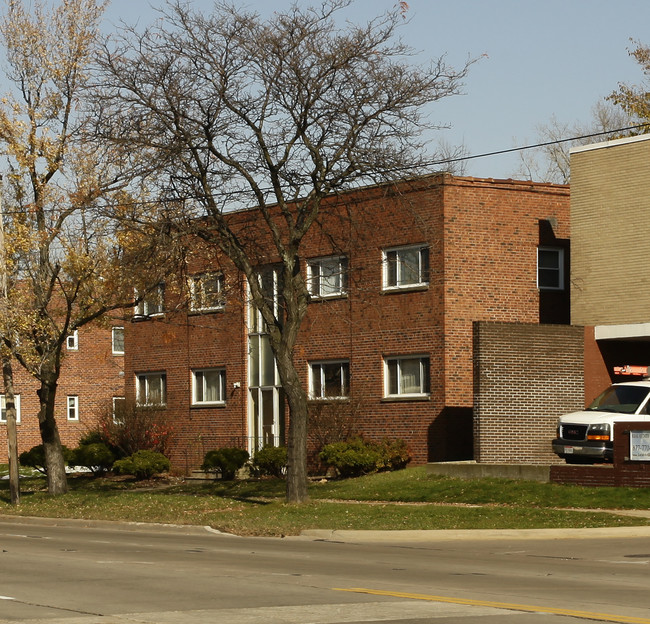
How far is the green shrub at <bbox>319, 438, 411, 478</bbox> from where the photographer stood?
33.1 metres

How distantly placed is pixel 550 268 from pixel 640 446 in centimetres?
1013

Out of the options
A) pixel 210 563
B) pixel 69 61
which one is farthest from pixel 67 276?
pixel 210 563

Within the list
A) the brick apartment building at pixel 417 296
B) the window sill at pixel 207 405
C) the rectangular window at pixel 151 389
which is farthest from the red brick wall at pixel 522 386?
the rectangular window at pixel 151 389

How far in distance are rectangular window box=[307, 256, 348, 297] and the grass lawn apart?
6404mm

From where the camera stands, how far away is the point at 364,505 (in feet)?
85.9

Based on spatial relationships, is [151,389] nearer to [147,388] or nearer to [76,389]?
[147,388]

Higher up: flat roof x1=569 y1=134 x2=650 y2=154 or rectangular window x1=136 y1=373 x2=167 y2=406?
flat roof x1=569 y1=134 x2=650 y2=154

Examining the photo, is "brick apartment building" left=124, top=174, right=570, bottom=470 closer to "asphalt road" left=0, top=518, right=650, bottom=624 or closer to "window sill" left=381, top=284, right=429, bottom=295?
"window sill" left=381, top=284, right=429, bottom=295

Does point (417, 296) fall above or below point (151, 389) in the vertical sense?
above

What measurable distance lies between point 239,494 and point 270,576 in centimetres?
1612

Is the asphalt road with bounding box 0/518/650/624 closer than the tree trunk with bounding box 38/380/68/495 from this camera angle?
Yes

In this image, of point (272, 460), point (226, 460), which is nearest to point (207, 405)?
point (226, 460)

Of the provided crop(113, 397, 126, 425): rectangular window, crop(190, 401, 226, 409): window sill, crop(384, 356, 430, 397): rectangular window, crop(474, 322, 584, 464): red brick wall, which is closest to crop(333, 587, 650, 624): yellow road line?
crop(474, 322, 584, 464): red brick wall

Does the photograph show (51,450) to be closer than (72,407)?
Yes
